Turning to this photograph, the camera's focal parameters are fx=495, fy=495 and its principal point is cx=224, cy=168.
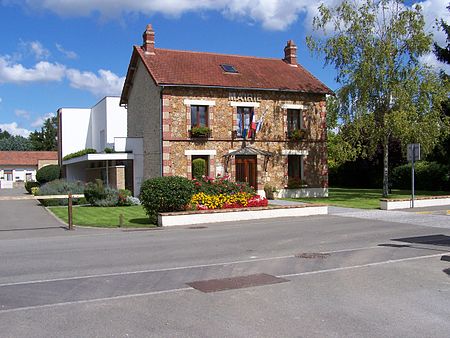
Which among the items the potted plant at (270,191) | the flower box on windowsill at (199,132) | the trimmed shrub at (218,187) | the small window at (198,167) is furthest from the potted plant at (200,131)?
the trimmed shrub at (218,187)

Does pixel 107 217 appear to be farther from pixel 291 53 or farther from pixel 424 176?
pixel 424 176

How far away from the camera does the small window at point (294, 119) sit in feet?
95.8

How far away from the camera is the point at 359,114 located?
27203 mm

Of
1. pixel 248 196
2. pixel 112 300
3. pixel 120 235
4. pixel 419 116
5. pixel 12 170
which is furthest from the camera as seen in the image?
pixel 12 170

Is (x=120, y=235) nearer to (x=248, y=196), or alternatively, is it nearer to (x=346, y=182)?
(x=248, y=196)

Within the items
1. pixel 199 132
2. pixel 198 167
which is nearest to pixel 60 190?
pixel 198 167

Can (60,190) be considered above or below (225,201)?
above

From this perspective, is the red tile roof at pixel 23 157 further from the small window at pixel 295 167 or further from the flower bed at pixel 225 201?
the flower bed at pixel 225 201

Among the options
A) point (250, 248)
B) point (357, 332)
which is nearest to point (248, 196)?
point (250, 248)

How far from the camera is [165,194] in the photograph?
54.7 feet

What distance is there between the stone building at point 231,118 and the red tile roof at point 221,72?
2.3 inches

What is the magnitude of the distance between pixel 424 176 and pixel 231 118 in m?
18.5

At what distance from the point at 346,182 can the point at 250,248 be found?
36915mm

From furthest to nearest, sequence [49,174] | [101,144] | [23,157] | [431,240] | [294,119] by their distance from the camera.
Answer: [23,157] < [49,174] < [101,144] < [294,119] < [431,240]
